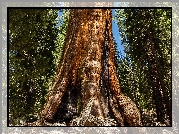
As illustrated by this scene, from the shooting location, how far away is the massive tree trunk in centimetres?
471

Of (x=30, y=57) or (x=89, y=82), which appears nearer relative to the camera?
(x=89, y=82)

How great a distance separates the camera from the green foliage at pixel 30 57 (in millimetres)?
5527

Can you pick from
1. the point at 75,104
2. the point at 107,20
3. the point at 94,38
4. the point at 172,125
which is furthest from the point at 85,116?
the point at 172,125

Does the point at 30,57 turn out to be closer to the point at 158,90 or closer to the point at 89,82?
the point at 89,82

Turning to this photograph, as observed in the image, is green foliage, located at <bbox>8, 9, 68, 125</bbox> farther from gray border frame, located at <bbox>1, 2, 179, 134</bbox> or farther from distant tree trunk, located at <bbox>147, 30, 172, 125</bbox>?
distant tree trunk, located at <bbox>147, 30, 172, 125</bbox>

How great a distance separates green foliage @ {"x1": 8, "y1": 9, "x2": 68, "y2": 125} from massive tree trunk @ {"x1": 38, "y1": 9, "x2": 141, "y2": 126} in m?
0.43

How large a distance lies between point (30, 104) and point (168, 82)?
Result: 3268 millimetres

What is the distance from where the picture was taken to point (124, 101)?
501 centimetres

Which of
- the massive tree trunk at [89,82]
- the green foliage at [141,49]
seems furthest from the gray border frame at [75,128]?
the green foliage at [141,49]

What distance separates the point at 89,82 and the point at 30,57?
199 centimetres

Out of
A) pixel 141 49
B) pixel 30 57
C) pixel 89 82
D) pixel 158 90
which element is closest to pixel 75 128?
pixel 89 82

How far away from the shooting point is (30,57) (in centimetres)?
632

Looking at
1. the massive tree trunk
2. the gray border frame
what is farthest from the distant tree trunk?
the massive tree trunk

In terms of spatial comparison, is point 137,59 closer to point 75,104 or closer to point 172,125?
point 172,125
